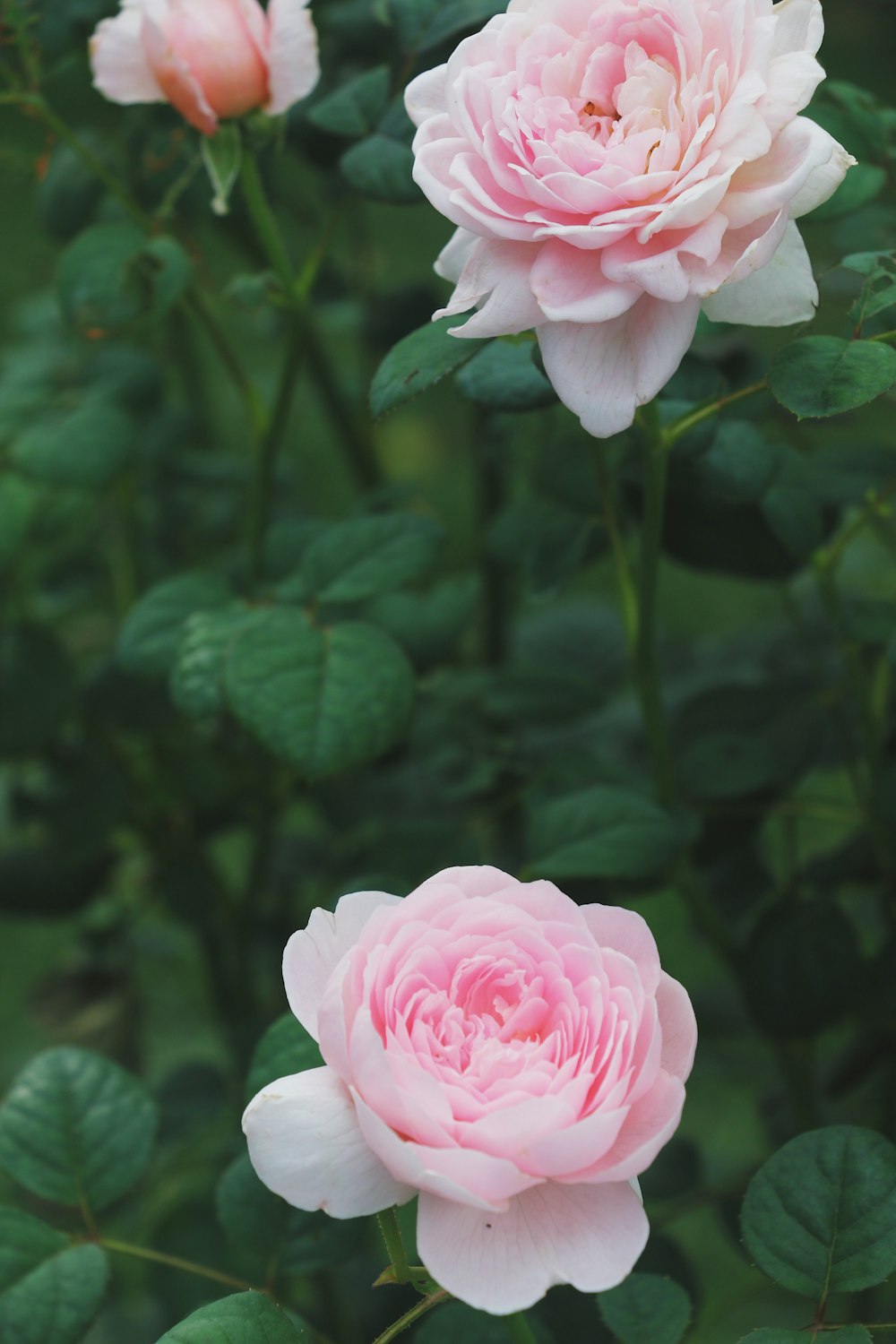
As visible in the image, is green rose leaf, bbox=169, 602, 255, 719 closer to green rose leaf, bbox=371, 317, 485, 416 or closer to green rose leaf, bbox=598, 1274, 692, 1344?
green rose leaf, bbox=371, 317, 485, 416

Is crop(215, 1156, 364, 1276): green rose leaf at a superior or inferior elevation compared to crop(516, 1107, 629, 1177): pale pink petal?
inferior

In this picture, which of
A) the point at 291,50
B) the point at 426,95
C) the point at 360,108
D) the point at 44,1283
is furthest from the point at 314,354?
the point at 44,1283

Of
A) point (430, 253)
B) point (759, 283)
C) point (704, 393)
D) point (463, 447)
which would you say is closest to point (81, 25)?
point (704, 393)

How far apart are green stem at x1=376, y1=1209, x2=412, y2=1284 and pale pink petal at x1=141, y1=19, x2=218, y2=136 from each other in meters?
0.43

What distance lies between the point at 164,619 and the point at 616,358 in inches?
16.0

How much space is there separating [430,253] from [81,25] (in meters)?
1.47

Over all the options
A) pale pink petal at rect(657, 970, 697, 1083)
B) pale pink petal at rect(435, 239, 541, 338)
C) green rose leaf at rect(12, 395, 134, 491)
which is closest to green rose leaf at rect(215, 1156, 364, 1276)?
pale pink petal at rect(657, 970, 697, 1083)

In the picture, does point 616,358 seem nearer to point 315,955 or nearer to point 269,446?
point 315,955

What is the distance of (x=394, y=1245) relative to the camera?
39 cm

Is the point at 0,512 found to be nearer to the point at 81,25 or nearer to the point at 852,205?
the point at 81,25

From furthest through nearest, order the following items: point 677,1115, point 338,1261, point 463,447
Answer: point 463,447 → point 338,1261 → point 677,1115

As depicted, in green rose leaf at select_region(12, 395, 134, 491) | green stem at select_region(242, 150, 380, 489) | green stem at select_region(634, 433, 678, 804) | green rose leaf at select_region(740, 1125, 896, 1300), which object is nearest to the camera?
green rose leaf at select_region(740, 1125, 896, 1300)

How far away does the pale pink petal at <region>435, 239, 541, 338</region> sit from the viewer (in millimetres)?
419

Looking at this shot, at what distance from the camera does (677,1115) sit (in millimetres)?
358
